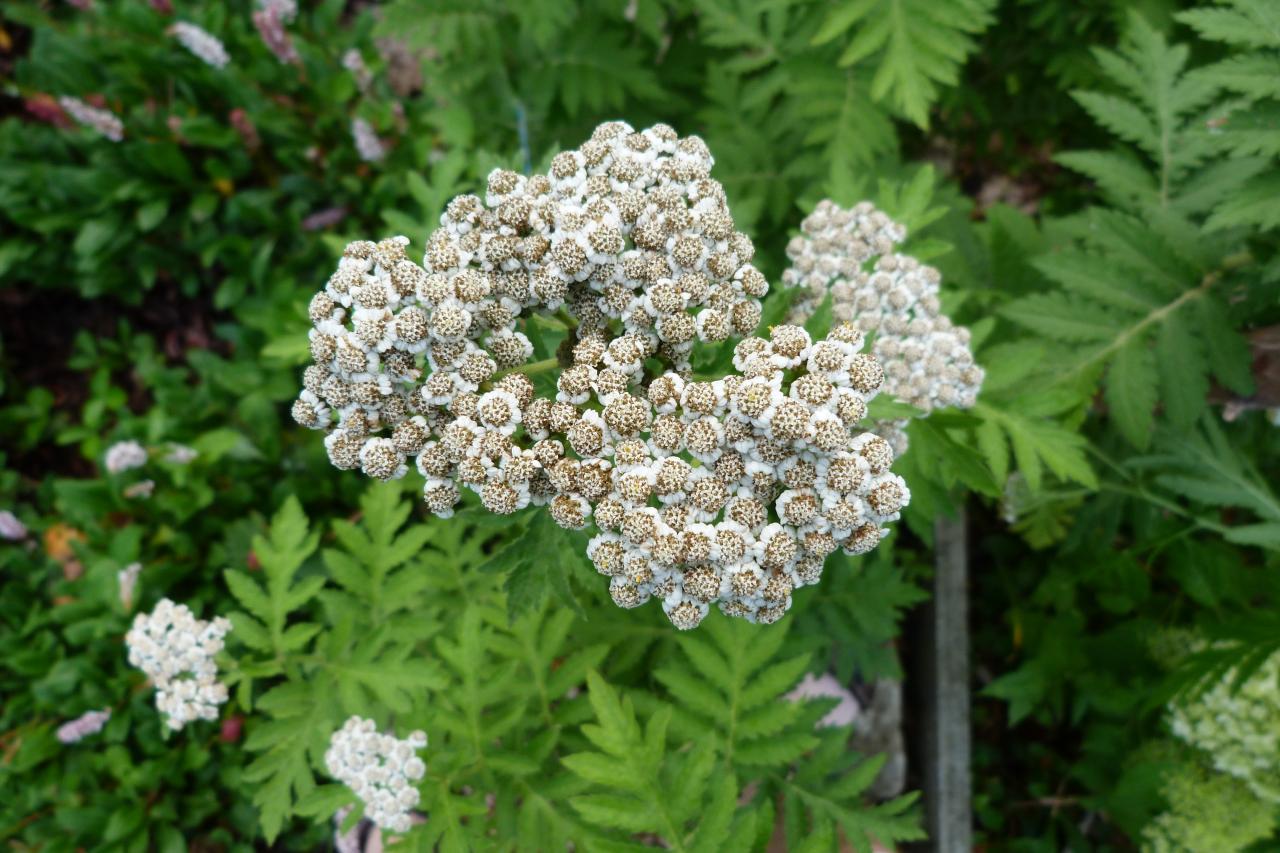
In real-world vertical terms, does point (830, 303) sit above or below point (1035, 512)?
above

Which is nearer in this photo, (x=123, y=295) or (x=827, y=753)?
(x=827, y=753)

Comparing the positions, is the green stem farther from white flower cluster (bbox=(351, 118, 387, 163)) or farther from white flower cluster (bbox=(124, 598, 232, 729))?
white flower cluster (bbox=(351, 118, 387, 163))

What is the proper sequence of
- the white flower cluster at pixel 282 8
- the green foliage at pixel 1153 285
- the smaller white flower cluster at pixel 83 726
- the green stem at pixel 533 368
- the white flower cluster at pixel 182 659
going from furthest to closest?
the white flower cluster at pixel 282 8
the smaller white flower cluster at pixel 83 726
the green foliage at pixel 1153 285
the white flower cluster at pixel 182 659
the green stem at pixel 533 368

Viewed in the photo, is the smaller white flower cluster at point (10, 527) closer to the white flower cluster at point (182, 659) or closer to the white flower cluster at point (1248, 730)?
the white flower cluster at point (182, 659)

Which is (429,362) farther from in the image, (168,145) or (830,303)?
(168,145)

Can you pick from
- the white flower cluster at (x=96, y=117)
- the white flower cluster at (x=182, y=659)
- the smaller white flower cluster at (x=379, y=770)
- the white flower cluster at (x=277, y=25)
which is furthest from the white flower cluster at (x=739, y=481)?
the white flower cluster at (x=96, y=117)

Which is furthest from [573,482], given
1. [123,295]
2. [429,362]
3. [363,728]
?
[123,295]

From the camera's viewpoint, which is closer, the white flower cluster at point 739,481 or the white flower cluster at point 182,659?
the white flower cluster at point 739,481

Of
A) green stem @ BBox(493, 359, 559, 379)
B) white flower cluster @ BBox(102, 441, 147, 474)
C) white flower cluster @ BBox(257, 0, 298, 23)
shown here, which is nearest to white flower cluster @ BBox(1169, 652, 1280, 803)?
green stem @ BBox(493, 359, 559, 379)
